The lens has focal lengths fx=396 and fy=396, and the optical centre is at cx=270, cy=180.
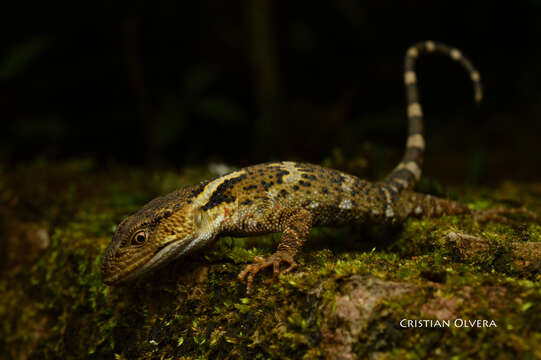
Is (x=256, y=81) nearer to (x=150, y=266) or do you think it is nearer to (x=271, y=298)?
(x=150, y=266)

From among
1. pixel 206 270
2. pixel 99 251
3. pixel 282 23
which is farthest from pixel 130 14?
pixel 206 270

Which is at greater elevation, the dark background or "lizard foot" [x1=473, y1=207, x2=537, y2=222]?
the dark background

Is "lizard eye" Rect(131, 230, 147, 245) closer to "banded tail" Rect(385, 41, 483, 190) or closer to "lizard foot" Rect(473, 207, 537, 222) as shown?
"banded tail" Rect(385, 41, 483, 190)

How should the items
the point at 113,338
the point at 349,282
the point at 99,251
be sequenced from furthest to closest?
the point at 99,251 → the point at 113,338 → the point at 349,282

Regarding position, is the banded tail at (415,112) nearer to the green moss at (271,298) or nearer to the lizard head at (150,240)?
the green moss at (271,298)

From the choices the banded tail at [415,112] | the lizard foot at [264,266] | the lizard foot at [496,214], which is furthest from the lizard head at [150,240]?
the lizard foot at [496,214]

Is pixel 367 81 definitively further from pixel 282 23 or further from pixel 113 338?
pixel 113 338

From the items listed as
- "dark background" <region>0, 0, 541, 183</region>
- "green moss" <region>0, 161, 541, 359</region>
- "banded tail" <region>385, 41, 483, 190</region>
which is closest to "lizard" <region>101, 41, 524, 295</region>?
"green moss" <region>0, 161, 541, 359</region>
